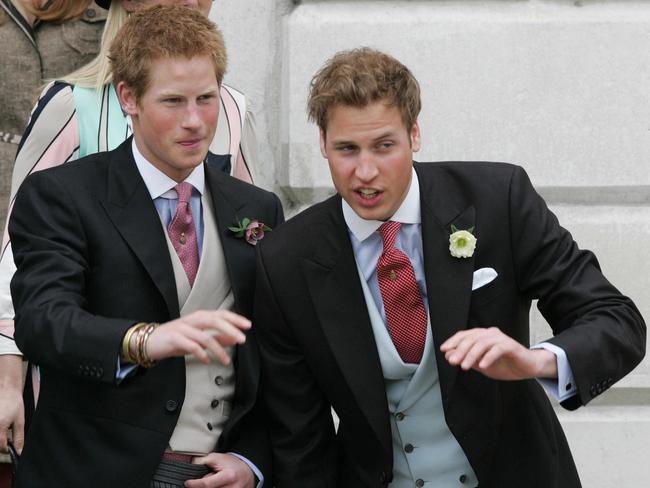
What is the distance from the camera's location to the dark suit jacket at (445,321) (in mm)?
3260

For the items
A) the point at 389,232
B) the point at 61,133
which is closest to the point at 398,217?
the point at 389,232

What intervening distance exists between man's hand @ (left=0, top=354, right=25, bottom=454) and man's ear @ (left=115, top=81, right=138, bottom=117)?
2.27ft

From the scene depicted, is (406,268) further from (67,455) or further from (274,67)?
(274,67)

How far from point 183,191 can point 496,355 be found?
91 centimetres

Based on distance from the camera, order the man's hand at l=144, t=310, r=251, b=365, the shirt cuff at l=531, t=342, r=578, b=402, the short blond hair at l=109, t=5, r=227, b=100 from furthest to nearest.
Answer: the short blond hair at l=109, t=5, r=227, b=100, the shirt cuff at l=531, t=342, r=578, b=402, the man's hand at l=144, t=310, r=251, b=365

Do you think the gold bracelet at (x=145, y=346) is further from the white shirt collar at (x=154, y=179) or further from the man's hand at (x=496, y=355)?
the man's hand at (x=496, y=355)

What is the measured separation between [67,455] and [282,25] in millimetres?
2090

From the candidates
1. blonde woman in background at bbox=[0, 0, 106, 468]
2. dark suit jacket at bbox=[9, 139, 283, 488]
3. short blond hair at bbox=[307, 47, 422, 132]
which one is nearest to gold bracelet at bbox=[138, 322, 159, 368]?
dark suit jacket at bbox=[9, 139, 283, 488]

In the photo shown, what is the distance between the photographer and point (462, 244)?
10.8ft

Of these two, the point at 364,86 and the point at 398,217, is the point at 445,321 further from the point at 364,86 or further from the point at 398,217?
the point at 364,86

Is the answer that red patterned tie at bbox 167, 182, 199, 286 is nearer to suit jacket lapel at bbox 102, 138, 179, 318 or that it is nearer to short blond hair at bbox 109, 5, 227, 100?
suit jacket lapel at bbox 102, 138, 179, 318

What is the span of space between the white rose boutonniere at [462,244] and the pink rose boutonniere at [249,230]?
1.54ft

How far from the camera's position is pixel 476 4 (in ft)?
15.9

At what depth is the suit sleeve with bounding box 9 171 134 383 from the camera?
118 inches
